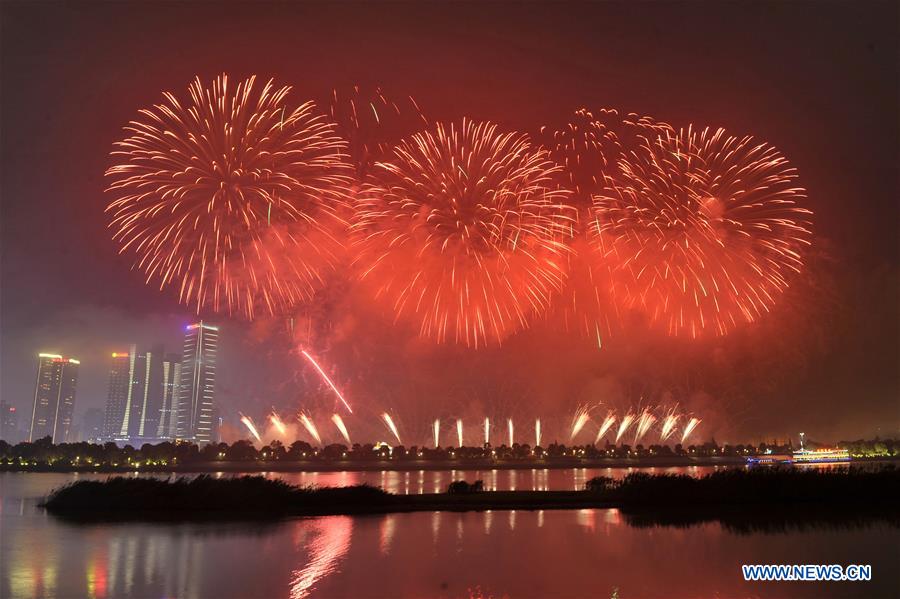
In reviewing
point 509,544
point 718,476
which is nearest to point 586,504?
point 718,476

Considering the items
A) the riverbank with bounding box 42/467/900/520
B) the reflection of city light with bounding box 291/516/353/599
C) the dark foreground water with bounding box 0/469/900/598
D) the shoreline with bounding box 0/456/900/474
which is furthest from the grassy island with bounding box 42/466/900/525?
the shoreline with bounding box 0/456/900/474

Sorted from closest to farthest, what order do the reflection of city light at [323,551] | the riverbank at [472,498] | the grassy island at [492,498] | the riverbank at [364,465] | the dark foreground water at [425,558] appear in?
the dark foreground water at [425,558] → the reflection of city light at [323,551] → the grassy island at [492,498] → the riverbank at [472,498] → the riverbank at [364,465]

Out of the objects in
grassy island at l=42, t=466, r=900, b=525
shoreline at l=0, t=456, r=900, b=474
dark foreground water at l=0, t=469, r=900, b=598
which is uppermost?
grassy island at l=42, t=466, r=900, b=525

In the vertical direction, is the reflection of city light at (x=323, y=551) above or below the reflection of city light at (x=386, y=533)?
below

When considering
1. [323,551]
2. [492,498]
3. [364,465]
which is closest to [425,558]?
[323,551]

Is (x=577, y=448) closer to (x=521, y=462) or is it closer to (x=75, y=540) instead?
(x=521, y=462)

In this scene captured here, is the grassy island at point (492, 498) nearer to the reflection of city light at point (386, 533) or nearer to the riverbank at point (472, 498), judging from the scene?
the riverbank at point (472, 498)

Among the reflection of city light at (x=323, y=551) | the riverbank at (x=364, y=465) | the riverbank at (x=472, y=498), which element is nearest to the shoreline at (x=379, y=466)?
the riverbank at (x=364, y=465)

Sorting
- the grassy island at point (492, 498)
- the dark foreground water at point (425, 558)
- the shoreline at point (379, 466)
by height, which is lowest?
the shoreline at point (379, 466)

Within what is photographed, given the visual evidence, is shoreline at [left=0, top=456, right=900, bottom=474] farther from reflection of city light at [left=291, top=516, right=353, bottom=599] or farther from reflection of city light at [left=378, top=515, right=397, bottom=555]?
reflection of city light at [left=291, top=516, right=353, bottom=599]
